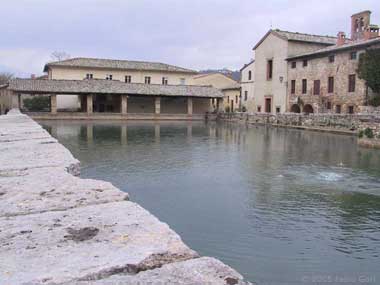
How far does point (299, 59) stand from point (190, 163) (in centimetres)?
2727

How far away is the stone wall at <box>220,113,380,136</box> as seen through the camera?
1814cm

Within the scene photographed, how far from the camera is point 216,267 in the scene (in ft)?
5.77

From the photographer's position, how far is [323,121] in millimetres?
27406

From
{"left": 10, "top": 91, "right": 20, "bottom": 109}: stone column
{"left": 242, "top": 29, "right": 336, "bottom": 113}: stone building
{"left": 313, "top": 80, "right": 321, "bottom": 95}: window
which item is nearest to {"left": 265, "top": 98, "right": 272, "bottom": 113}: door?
{"left": 242, "top": 29, "right": 336, "bottom": 113}: stone building

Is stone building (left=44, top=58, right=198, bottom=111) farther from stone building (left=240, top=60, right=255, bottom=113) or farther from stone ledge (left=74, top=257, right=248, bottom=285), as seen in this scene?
stone ledge (left=74, top=257, right=248, bottom=285)

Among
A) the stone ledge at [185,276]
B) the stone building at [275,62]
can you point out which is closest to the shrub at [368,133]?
the stone ledge at [185,276]

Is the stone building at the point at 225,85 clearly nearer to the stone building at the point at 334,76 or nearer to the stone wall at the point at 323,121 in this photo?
the stone building at the point at 334,76

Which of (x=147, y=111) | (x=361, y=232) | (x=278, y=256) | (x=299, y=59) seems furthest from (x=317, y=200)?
(x=147, y=111)

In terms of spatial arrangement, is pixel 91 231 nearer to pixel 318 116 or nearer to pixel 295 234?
pixel 295 234

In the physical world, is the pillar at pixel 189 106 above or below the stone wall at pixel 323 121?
above

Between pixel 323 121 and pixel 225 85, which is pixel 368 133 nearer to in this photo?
pixel 323 121

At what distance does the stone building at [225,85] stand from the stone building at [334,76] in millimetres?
13522

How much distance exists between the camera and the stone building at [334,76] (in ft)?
98.2

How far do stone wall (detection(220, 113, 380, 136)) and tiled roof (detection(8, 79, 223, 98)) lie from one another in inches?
325
